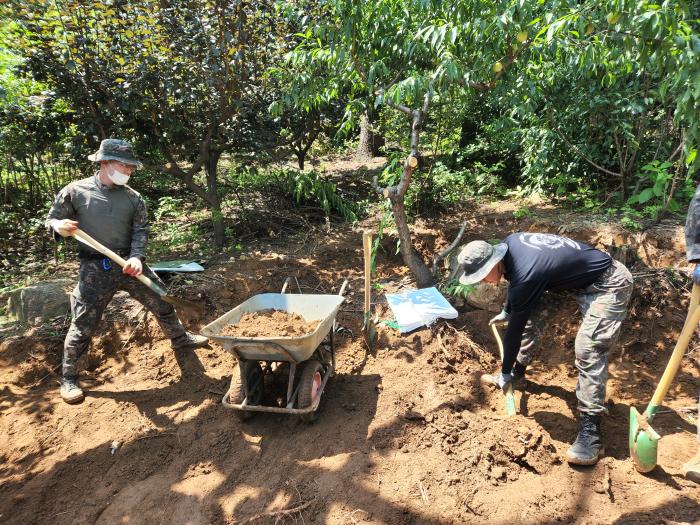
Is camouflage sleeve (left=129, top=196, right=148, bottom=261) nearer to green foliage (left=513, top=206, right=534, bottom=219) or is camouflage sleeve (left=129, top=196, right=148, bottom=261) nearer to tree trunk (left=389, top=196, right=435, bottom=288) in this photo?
tree trunk (left=389, top=196, right=435, bottom=288)

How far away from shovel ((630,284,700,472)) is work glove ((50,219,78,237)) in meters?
4.49

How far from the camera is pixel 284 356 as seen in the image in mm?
3059

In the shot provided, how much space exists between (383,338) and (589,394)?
198 cm

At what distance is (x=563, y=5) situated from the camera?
10.3ft

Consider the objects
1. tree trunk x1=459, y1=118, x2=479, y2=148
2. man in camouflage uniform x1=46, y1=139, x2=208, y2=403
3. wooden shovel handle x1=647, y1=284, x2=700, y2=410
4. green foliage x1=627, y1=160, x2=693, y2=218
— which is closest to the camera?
wooden shovel handle x1=647, y1=284, x2=700, y2=410

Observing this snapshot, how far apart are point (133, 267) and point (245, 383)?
4.78 ft

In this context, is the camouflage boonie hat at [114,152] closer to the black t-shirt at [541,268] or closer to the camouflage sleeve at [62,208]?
the camouflage sleeve at [62,208]

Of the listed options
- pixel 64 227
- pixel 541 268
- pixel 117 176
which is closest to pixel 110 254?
pixel 64 227

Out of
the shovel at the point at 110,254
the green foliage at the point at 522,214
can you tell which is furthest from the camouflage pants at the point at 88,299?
the green foliage at the point at 522,214

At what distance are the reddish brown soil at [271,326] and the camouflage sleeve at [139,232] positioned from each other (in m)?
1.18

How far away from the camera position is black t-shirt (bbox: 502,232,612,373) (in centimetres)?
280

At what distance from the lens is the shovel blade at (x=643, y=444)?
261 cm

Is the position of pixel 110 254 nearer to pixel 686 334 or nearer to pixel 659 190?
pixel 686 334

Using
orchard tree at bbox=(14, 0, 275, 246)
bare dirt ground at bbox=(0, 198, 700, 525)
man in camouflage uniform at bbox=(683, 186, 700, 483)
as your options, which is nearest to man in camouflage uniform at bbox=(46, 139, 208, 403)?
bare dirt ground at bbox=(0, 198, 700, 525)
